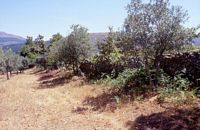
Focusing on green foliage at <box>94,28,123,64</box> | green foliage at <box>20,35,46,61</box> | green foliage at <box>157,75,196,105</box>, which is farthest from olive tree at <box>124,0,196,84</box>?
green foliage at <box>20,35,46,61</box>

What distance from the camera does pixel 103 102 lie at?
15672mm

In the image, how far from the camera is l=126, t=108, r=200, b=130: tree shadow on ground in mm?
10414

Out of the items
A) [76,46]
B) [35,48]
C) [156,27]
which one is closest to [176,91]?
[156,27]

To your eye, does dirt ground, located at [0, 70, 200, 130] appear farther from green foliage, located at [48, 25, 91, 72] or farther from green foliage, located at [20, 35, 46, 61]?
green foliage, located at [20, 35, 46, 61]

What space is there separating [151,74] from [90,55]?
13.8 metres

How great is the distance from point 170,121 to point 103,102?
524cm

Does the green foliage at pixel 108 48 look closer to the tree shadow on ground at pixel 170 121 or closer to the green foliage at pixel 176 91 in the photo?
the green foliage at pixel 176 91

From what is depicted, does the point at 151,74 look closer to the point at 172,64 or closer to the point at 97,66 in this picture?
the point at 172,64

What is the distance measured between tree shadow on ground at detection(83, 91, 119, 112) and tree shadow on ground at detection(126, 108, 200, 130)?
2.52 meters

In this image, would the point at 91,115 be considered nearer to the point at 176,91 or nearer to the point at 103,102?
the point at 103,102

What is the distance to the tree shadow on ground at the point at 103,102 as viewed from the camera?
1448 cm

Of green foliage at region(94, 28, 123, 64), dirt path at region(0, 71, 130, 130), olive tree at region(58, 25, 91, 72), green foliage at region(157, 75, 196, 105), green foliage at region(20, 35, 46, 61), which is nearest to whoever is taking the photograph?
dirt path at region(0, 71, 130, 130)

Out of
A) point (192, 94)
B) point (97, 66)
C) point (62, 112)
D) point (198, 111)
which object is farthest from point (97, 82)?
point (198, 111)

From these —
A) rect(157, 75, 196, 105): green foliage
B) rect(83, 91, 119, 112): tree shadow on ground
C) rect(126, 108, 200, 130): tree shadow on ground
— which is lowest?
rect(83, 91, 119, 112): tree shadow on ground
